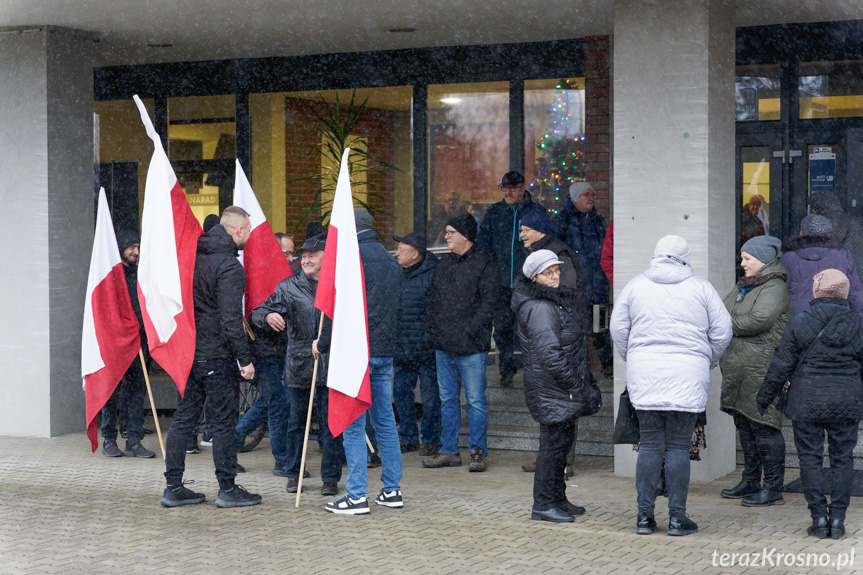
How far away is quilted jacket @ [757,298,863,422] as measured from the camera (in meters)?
6.26

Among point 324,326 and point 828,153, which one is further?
point 828,153

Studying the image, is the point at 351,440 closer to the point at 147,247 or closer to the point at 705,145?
the point at 147,247

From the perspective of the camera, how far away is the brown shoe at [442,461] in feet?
28.4

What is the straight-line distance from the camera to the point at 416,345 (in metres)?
9.12

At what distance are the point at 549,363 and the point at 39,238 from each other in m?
6.21

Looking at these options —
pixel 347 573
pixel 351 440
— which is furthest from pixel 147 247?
pixel 347 573

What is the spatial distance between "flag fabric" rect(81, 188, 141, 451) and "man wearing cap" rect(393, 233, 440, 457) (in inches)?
93.3

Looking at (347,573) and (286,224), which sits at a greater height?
(286,224)

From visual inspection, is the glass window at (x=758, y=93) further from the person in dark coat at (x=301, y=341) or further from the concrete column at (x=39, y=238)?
the concrete column at (x=39, y=238)

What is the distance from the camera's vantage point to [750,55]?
11.0 meters

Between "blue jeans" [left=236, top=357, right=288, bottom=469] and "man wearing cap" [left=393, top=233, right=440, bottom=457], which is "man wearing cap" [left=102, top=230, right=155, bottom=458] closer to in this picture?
"blue jeans" [left=236, top=357, right=288, bottom=469]

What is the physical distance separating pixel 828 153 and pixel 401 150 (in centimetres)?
481

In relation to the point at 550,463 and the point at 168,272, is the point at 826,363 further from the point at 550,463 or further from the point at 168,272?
the point at 168,272

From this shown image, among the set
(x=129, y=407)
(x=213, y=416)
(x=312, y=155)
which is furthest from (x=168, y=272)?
(x=312, y=155)
